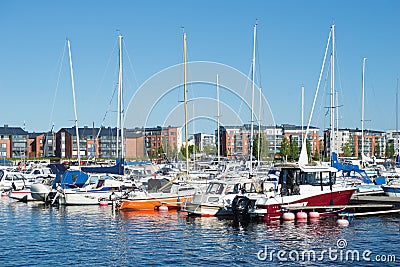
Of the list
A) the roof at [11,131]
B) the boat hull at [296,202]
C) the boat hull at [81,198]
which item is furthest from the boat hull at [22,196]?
the roof at [11,131]

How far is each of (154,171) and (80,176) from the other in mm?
13018

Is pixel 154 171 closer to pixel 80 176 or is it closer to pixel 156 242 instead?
pixel 80 176

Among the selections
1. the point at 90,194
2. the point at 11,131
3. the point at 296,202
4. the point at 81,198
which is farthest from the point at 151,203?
the point at 11,131

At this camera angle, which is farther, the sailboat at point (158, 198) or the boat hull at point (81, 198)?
the boat hull at point (81, 198)

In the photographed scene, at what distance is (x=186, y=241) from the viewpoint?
108 ft

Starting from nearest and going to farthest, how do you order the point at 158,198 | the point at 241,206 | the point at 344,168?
the point at 241,206 < the point at 158,198 < the point at 344,168

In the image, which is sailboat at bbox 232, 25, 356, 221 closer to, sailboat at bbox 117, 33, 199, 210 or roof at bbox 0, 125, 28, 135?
sailboat at bbox 117, 33, 199, 210

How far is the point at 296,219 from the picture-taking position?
40.1 m

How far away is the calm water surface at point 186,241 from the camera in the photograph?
92.0 feet

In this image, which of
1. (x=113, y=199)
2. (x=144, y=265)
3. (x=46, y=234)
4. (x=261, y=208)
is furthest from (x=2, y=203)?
(x=144, y=265)

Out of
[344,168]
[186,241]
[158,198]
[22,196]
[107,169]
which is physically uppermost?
[107,169]

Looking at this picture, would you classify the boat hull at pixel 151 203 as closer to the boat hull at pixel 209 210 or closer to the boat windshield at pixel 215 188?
the boat windshield at pixel 215 188

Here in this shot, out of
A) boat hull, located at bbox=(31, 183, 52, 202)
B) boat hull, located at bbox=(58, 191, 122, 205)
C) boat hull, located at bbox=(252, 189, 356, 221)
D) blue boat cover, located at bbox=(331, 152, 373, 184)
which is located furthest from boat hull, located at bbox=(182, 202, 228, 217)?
blue boat cover, located at bbox=(331, 152, 373, 184)

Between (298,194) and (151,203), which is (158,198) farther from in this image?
(298,194)
